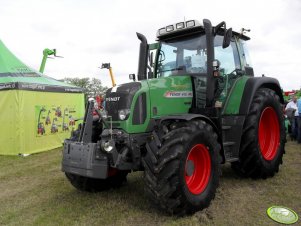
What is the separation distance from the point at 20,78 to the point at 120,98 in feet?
22.8

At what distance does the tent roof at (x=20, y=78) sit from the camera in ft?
33.7

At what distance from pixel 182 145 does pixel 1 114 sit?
8.04m

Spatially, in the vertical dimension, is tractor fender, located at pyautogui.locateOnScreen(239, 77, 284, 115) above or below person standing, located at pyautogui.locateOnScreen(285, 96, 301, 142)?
above

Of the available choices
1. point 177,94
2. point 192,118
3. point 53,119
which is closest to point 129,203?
point 192,118

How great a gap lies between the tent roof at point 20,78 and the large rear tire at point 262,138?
7.17 m

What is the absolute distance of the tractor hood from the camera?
15.0ft

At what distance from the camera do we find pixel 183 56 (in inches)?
218

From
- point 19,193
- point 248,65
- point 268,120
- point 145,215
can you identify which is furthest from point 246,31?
point 19,193

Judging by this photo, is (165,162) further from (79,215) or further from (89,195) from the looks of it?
(89,195)

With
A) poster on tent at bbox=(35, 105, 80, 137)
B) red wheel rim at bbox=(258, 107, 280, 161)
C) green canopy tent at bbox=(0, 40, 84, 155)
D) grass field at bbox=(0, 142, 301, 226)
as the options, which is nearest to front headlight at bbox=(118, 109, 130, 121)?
grass field at bbox=(0, 142, 301, 226)

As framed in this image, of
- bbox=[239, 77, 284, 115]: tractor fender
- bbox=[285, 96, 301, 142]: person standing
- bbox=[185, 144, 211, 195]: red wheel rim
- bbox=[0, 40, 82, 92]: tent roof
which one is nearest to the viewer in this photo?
bbox=[185, 144, 211, 195]: red wheel rim

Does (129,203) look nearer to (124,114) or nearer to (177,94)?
(124,114)

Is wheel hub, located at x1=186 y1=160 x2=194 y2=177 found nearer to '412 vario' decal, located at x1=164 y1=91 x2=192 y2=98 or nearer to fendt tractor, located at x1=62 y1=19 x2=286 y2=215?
fendt tractor, located at x1=62 y1=19 x2=286 y2=215

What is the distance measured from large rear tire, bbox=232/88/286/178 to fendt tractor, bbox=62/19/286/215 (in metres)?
0.02
